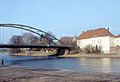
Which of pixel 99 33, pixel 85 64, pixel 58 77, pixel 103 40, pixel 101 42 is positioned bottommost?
pixel 85 64

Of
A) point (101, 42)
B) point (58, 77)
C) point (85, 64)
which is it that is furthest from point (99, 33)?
point (58, 77)

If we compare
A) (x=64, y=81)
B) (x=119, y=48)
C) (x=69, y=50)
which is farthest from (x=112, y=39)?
(x=64, y=81)

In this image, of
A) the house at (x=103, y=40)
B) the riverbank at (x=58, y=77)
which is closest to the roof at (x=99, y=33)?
the house at (x=103, y=40)

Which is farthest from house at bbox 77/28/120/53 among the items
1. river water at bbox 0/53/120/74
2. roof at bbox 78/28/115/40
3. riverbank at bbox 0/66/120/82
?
riverbank at bbox 0/66/120/82

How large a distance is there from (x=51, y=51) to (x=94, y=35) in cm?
2947

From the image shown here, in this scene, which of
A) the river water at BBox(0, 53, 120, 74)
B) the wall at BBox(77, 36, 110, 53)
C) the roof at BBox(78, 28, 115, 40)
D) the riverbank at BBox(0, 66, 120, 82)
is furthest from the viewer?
the roof at BBox(78, 28, 115, 40)

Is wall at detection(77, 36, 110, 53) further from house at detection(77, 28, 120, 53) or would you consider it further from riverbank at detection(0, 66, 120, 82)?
riverbank at detection(0, 66, 120, 82)

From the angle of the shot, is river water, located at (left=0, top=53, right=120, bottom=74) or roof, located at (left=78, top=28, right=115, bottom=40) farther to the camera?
roof, located at (left=78, top=28, right=115, bottom=40)

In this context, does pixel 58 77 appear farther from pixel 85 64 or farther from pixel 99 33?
pixel 99 33

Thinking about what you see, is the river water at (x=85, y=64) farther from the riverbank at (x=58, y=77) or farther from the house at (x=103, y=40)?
the house at (x=103, y=40)

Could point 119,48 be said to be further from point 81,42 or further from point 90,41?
point 81,42

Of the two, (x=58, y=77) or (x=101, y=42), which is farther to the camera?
(x=101, y=42)

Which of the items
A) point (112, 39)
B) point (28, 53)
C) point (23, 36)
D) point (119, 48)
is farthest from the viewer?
point (28, 53)

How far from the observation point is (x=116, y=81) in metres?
12.1
